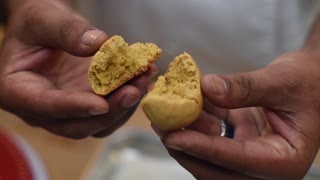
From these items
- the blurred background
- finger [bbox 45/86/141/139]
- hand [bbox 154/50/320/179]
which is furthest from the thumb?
the blurred background

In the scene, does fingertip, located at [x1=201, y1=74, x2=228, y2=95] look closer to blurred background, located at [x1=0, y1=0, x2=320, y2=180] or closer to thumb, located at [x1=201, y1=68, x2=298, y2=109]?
thumb, located at [x1=201, y1=68, x2=298, y2=109]

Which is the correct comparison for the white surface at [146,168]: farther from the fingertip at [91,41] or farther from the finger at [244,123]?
the fingertip at [91,41]

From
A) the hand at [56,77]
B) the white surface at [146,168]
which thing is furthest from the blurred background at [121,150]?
the hand at [56,77]

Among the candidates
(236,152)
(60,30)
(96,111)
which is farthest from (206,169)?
(60,30)

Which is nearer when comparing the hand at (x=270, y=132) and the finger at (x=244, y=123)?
the hand at (x=270, y=132)

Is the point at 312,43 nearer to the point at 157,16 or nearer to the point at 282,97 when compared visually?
the point at 282,97

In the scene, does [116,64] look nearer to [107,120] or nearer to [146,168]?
[107,120]

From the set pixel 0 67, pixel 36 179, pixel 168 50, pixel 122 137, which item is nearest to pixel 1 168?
pixel 36 179
